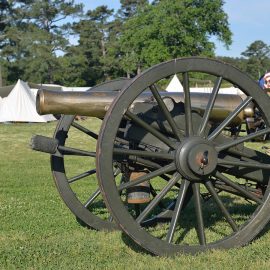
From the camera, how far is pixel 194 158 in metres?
4.14

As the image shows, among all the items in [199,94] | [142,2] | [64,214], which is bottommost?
[64,214]

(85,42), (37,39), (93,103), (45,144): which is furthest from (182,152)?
(85,42)

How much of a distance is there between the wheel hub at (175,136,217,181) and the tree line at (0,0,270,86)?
164 feet

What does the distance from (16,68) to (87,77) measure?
1070 cm

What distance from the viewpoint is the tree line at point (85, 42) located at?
57.1m

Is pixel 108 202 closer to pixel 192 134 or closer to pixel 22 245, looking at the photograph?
pixel 192 134

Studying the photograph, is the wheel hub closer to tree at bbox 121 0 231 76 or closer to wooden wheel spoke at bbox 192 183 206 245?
wooden wheel spoke at bbox 192 183 206 245

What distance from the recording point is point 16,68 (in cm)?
→ 6025

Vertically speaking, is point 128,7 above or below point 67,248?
above

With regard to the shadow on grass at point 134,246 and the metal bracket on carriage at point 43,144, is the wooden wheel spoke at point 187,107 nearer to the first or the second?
the shadow on grass at point 134,246

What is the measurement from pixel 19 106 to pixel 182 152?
936 inches

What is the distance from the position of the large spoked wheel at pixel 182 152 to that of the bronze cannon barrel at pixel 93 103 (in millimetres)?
55

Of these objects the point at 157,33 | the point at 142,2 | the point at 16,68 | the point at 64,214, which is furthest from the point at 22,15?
the point at 64,214

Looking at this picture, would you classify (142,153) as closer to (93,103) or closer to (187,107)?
(187,107)
